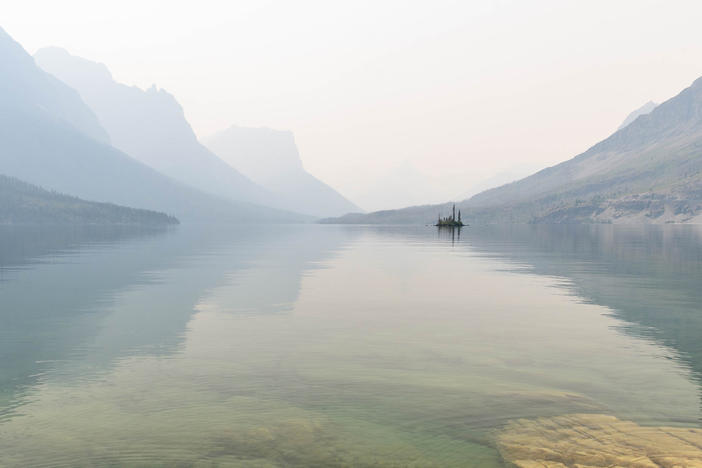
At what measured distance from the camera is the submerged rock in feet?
50.5

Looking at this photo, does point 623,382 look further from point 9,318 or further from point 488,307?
point 9,318

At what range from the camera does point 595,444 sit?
54.0 ft

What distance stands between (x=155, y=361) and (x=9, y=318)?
1690 cm

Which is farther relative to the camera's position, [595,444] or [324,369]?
[324,369]

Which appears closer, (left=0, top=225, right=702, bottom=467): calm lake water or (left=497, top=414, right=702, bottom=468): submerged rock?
(left=497, top=414, right=702, bottom=468): submerged rock

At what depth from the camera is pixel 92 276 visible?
62.0m

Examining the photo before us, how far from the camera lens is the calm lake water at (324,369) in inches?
658

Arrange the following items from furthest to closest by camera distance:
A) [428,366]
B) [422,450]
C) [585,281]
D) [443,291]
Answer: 1. [585,281]
2. [443,291]
3. [428,366]
4. [422,450]

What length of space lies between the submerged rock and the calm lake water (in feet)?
2.58

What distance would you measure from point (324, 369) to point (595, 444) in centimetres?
1157

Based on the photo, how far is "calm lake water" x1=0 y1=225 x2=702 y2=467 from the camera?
16.7 metres

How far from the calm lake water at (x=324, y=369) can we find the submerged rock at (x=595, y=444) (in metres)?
0.79

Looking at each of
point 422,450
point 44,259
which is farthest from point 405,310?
point 44,259

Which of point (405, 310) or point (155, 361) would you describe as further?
point (405, 310)
